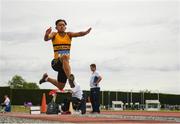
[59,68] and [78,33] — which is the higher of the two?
[78,33]

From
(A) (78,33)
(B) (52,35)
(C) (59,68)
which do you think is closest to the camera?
(C) (59,68)

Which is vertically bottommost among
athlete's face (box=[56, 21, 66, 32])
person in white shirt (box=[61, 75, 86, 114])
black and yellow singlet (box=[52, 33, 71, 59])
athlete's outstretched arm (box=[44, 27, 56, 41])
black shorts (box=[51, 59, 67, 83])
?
person in white shirt (box=[61, 75, 86, 114])

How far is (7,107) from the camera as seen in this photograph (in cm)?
2331

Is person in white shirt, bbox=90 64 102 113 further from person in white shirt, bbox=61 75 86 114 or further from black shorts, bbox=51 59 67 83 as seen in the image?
black shorts, bbox=51 59 67 83

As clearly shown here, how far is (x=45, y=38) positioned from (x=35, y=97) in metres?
23.2

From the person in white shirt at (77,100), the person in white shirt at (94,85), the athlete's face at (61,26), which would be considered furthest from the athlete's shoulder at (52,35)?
the person in white shirt at (94,85)

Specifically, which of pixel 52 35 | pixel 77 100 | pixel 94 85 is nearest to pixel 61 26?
pixel 52 35

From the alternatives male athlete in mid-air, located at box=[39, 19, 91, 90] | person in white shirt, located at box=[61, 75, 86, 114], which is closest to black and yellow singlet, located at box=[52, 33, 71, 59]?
male athlete in mid-air, located at box=[39, 19, 91, 90]

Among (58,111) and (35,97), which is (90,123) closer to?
(58,111)

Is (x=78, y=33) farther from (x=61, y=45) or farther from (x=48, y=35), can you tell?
(x=48, y=35)

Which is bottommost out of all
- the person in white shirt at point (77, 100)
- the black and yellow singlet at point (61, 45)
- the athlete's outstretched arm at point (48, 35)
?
the person in white shirt at point (77, 100)

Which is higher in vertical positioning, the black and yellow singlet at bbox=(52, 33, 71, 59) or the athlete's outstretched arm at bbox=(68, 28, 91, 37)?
the athlete's outstretched arm at bbox=(68, 28, 91, 37)

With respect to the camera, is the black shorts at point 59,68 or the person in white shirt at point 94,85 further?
the person in white shirt at point 94,85

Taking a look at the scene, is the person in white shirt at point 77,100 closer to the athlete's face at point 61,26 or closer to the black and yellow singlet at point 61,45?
the black and yellow singlet at point 61,45
